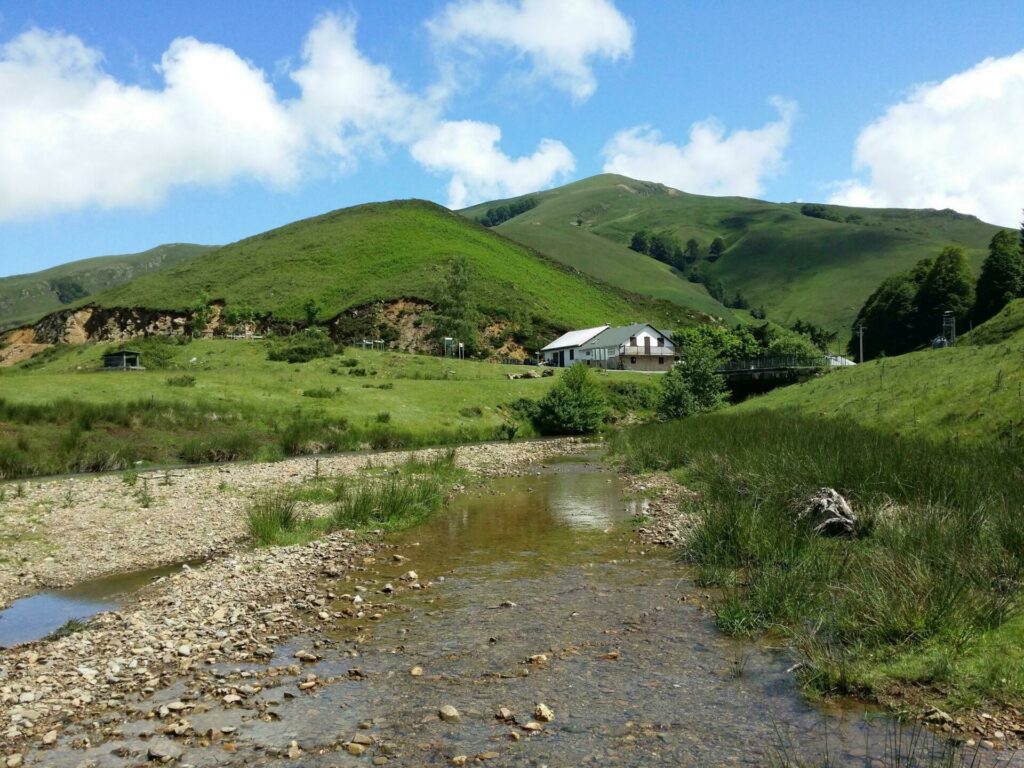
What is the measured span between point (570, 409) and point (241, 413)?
24.5 meters

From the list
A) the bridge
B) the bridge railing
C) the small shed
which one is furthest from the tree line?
the small shed

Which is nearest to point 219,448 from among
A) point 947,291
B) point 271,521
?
point 271,521

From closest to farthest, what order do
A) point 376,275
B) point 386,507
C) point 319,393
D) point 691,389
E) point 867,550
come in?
point 867,550
point 386,507
point 319,393
point 691,389
point 376,275

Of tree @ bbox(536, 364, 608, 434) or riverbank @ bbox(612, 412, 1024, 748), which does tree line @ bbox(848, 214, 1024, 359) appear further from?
riverbank @ bbox(612, 412, 1024, 748)

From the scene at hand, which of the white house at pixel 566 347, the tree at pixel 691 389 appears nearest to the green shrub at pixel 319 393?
the tree at pixel 691 389

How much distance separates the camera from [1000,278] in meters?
92.2

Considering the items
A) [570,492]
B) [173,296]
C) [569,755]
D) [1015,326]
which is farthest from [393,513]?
[173,296]

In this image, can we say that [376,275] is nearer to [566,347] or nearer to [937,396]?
[566,347]

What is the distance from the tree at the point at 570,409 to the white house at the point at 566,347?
47.2m

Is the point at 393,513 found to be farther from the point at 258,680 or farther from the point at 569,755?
the point at 569,755

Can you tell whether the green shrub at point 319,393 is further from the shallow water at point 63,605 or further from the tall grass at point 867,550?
the tall grass at point 867,550

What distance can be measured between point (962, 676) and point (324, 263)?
135 m

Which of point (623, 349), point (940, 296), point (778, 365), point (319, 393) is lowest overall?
point (319, 393)

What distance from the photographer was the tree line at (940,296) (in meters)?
92.2
